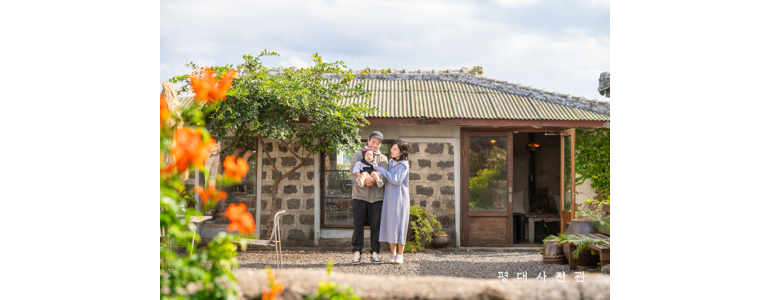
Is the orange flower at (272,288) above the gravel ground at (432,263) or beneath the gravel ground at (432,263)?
above

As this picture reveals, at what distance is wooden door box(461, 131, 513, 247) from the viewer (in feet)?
20.6

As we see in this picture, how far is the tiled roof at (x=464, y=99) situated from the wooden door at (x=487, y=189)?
1.52ft

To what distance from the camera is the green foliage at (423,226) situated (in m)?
5.88

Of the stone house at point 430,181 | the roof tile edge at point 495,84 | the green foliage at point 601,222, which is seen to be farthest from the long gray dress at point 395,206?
the roof tile edge at point 495,84

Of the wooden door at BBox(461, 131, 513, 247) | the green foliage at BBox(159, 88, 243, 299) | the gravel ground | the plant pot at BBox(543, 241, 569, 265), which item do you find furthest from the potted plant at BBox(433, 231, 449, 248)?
the green foliage at BBox(159, 88, 243, 299)

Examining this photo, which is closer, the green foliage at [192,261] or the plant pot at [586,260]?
the green foliage at [192,261]

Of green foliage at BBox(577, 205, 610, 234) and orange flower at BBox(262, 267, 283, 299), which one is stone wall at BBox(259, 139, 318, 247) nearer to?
green foliage at BBox(577, 205, 610, 234)

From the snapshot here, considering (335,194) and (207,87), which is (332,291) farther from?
(335,194)

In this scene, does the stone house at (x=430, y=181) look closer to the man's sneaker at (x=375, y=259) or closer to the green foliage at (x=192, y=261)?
the man's sneaker at (x=375, y=259)
